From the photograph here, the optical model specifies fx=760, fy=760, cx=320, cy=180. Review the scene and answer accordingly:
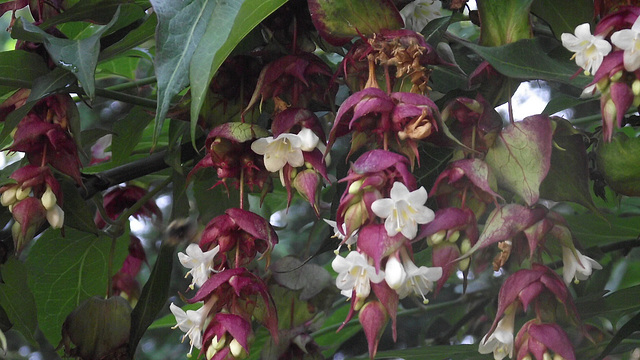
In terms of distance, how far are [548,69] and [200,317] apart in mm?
298

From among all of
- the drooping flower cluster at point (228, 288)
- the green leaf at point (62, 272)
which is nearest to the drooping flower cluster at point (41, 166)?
the drooping flower cluster at point (228, 288)

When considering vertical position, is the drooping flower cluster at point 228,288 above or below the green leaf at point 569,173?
below

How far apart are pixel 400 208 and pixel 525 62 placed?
16 centimetres

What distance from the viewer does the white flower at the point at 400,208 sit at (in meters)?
0.43

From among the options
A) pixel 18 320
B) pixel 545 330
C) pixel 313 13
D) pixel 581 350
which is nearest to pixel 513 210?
pixel 545 330

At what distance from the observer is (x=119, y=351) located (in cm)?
68

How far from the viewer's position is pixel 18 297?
0.76 meters

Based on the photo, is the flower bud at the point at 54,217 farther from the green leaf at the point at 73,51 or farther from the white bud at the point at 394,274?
the white bud at the point at 394,274

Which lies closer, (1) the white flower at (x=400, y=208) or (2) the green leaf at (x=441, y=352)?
(1) the white flower at (x=400, y=208)

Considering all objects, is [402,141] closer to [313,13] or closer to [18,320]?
[313,13]

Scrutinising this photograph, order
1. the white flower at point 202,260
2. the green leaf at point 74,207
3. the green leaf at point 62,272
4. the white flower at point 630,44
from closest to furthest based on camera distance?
1. the white flower at point 630,44
2. the white flower at point 202,260
3. the green leaf at point 74,207
4. the green leaf at point 62,272

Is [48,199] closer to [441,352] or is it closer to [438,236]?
[438,236]

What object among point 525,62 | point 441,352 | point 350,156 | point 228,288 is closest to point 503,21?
point 525,62

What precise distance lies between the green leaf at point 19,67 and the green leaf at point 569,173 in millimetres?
427
